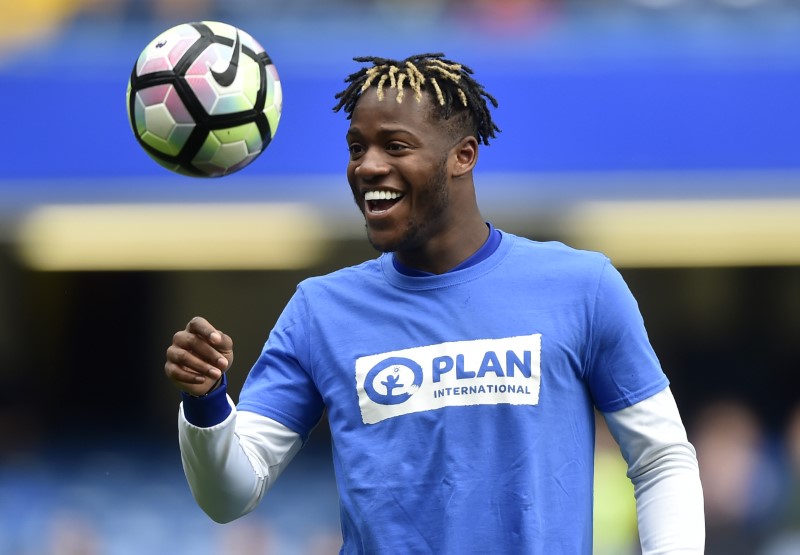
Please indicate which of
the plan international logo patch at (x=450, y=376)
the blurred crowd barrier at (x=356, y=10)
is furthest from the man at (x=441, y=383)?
the blurred crowd barrier at (x=356, y=10)

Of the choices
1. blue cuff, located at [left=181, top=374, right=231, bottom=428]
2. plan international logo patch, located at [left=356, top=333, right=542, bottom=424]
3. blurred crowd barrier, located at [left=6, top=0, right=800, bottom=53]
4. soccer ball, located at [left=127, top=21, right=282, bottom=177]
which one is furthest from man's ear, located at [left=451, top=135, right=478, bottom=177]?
blurred crowd barrier, located at [left=6, top=0, right=800, bottom=53]

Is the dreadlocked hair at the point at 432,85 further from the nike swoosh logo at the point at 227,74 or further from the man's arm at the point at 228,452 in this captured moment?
the man's arm at the point at 228,452

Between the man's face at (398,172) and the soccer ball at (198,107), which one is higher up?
the soccer ball at (198,107)

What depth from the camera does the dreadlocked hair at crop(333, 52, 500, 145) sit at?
3.42 m

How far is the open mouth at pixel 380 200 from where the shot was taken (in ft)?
10.9

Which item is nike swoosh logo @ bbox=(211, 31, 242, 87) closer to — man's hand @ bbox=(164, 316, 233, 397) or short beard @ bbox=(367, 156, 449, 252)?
short beard @ bbox=(367, 156, 449, 252)

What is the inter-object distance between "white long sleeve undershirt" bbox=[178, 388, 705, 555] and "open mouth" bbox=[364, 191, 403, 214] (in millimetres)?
585

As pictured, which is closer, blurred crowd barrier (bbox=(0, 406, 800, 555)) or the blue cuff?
the blue cuff

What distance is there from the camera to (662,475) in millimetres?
3182

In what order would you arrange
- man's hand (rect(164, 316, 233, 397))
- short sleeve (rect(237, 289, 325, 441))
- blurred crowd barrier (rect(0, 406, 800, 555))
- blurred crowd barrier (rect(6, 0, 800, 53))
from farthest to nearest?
blurred crowd barrier (rect(6, 0, 800, 53)) < blurred crowd barrier (rect(0, 406, 800, 555)) < short sleeve (rect(237, 289, 325, 441)) < man's hand (rect(164, 316, 233, 397))

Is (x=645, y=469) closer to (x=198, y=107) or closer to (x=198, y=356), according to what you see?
(x=198, y=356)

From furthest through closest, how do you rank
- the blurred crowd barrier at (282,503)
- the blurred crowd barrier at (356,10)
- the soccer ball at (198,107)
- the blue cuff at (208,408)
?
the blurred crowd barrier at (356,10) < the blurred crowd barrier at (282,503) < the soccer ball at (198,107) < the blue cuff at (208,408)

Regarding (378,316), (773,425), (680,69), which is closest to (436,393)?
(378,316)

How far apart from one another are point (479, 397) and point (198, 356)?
0.65 meters
